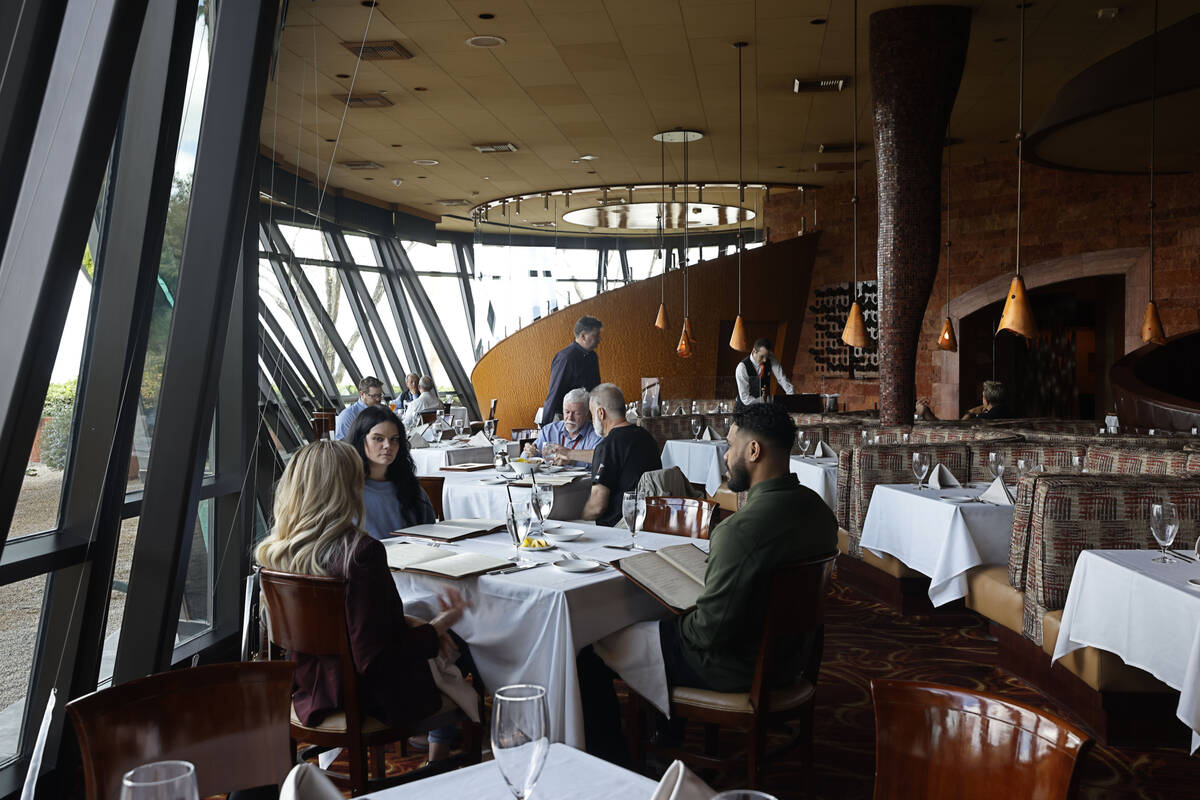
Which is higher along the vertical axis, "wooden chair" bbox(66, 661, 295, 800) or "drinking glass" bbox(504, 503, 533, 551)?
"drinking glass" bbox(504, 503, 533, 551)

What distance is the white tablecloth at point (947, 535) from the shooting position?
194 inches

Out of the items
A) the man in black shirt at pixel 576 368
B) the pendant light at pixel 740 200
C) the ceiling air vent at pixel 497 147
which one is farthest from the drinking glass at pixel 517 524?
the ceiling air vent at pixel 497 147

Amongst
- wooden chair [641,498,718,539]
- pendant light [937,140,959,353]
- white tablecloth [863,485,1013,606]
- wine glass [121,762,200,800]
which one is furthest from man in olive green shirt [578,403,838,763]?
pendant light [937,140,959,353]

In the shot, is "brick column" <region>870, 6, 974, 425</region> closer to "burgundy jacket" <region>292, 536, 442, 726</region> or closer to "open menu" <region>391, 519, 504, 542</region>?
"open menu" <region>391, 519, 504, 542</region>

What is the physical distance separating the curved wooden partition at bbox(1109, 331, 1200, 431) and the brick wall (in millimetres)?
586

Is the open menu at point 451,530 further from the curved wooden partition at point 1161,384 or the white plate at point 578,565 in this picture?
the curved wooden partition at point 1161,384

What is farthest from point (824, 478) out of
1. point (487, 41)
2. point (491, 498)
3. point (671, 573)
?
point (487, 41)

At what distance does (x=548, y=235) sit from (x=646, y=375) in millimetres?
4683

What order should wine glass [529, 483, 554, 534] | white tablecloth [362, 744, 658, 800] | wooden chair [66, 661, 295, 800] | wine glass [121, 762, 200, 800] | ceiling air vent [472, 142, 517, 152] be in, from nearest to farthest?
wine glass [121, 762, 200, 800], white tablecloth [362, 744, 658, 800], wooden chair [66, 661, 295, 800], wine glass [529, 483, 554, 534], ceiling air vent [472, 142, 517, 152]

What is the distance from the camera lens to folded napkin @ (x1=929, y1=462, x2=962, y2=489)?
566 cm

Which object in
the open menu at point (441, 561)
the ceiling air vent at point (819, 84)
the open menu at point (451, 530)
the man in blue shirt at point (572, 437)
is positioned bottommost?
the open menu at point (441, 561)

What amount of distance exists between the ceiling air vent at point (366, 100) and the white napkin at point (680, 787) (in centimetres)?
976

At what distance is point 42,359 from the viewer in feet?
8.70

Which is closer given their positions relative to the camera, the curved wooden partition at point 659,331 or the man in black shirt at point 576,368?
the man in black shirt at point 576,368
